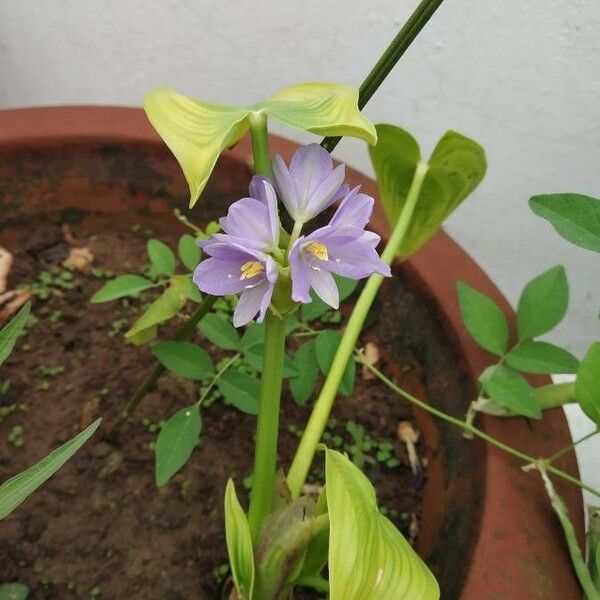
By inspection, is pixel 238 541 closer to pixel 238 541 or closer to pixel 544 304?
pixel 238 541

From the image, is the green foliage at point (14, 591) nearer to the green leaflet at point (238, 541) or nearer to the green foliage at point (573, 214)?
the green leaflet at point (238, 541)

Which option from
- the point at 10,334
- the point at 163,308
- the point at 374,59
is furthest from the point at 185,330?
the point at 374,59

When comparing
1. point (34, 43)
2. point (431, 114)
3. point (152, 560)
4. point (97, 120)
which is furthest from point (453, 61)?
point (152, 560)

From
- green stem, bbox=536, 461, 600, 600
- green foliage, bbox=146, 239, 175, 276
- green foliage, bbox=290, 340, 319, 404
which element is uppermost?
green stem, bbox=536, 461, 600, 600

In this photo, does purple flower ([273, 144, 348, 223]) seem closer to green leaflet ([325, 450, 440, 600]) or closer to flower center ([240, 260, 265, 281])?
flower center ([240, 260, 265, 281])

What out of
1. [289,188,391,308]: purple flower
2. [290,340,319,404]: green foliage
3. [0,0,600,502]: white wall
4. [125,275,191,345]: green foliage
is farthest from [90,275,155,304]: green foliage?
[0,0,600,502]: white wall

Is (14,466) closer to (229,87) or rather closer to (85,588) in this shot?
(85,588)
